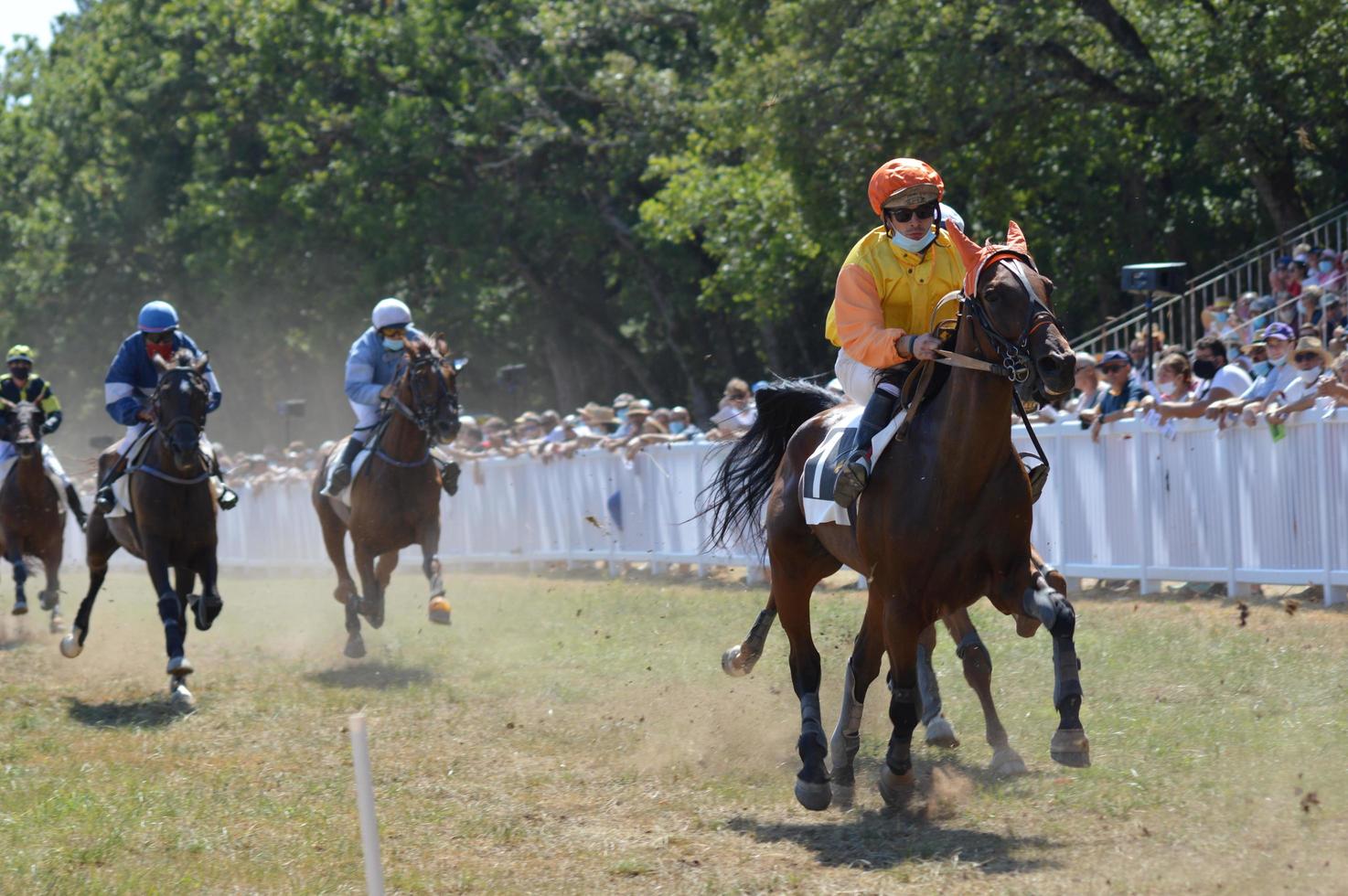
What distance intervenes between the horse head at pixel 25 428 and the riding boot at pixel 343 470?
3.85m

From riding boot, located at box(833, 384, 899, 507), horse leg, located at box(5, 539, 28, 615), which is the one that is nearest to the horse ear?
riding boot, located at box(833, 384, 899, 507)

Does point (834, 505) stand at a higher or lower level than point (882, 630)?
higher

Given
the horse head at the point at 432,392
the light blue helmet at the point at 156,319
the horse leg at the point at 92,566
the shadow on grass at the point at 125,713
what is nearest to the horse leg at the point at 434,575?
the horse head at the point at 432,392

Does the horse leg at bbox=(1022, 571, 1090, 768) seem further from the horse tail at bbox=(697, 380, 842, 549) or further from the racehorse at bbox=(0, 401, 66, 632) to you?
the racehorse at bbox=(0, 401, 66, 632)

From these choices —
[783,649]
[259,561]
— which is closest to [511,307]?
[259,561]

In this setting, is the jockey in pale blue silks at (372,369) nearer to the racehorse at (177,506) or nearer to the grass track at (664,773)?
the grass track at (664,773)

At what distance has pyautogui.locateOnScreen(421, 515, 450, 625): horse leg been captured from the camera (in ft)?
41.0

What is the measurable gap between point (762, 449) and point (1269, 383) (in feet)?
17.0

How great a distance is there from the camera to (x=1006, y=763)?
301 inches

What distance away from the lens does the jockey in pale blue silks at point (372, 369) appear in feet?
44.5

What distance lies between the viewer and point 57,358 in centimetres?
4750

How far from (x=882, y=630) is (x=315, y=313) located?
114 feet

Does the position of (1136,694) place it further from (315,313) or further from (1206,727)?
(315,313)

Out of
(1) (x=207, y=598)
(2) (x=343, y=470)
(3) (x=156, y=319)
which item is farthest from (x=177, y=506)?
(2) (x=343, y=470)
